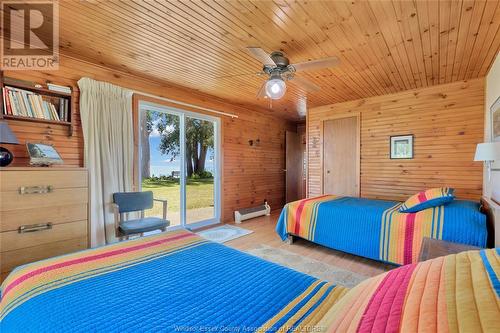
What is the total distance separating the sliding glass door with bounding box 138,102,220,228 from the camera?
→ 11.9 ft

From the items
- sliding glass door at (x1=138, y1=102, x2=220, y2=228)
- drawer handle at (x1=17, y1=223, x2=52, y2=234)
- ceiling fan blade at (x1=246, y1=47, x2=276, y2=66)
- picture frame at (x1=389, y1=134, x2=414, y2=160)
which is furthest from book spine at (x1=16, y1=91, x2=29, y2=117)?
picture frame at (x1=389, y1=134, x2=414, y2=160)

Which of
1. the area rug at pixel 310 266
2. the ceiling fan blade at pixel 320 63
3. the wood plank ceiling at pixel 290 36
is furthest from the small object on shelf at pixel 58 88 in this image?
the area rug at pixel 310 266

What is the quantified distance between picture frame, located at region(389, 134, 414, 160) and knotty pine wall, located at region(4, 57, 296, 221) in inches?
106

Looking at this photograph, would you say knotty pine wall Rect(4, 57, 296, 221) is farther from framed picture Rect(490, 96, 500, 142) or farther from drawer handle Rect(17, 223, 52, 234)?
framed picture Rect(490, 96, 500, 142)

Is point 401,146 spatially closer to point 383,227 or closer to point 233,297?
point 383,227

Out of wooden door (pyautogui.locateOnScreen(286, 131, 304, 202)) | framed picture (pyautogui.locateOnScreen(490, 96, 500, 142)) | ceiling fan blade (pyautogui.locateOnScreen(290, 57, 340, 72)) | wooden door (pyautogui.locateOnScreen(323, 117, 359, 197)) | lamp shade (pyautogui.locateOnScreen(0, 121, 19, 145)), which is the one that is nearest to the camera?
lamp shade (pyautogui.locateOnScreen(0, 121, 19, 145))

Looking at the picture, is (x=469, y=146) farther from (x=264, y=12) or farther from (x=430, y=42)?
(x=264, y=12)

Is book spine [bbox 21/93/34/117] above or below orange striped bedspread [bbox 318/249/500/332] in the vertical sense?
above

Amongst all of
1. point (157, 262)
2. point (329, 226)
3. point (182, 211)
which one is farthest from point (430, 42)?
point (182, 211)

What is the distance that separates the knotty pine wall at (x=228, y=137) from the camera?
2.57 metres

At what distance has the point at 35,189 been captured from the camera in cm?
204

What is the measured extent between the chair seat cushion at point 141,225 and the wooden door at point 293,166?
4.03m

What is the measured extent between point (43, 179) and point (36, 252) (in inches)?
26.0

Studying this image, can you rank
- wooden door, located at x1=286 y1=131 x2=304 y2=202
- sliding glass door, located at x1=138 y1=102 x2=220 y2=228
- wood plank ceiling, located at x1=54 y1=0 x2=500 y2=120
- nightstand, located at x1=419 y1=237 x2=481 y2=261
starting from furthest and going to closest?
1. wooden door, located at x1=286 y1=131 x2=304 y2=202
2. sliding glass door, located at x1=138 y1=102 x2=220 y2=228
3. wood plank ceiling, located at x1=54 y1=0 x2=500 y2=120
4. nightstand, located at x1=419 y1=237 x2=481 y2=261
